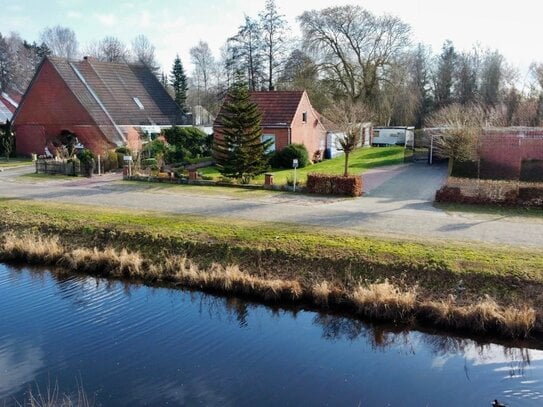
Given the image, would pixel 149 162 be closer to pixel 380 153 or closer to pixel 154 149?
pixel 154 149

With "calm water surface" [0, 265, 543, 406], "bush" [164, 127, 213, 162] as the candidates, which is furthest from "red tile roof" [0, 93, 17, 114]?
"calm water surface" [0, 265, 543, 406]

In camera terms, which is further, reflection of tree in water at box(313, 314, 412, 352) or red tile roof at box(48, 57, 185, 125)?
red tile roof at box(48, 57, 185, 125)

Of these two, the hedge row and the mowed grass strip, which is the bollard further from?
the hedge row

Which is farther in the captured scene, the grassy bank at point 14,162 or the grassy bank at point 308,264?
the grassy bank at point 14,162

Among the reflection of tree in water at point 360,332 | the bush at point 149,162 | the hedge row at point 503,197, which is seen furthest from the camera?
the bush at point 149,162

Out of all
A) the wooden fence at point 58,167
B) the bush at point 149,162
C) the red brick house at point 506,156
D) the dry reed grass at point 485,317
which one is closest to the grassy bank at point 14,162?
the wooden fence at point 58,167

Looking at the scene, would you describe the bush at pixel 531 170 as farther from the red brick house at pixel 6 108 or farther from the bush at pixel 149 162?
the red brick house at pixel 6 108

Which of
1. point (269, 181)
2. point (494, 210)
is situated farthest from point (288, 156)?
point (494, 210)
